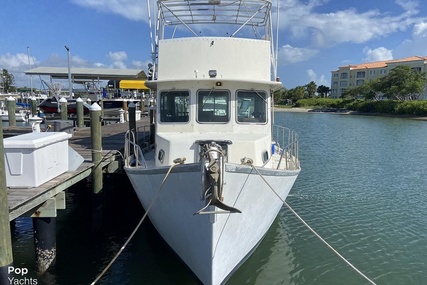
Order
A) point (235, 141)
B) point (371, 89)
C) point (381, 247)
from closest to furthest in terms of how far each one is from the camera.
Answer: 1. point (235, 141)
2. point (381, 247)
3. point (371, 89)

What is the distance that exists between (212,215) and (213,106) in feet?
10.8

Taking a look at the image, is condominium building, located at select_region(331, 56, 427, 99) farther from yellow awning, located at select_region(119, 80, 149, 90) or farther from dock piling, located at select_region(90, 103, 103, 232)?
dock piling, located at select_region(90, 103, 103, 232)

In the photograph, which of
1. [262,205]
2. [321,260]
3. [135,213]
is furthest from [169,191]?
[135,213]

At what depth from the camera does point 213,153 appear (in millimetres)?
5453

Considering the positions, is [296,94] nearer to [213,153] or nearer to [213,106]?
[213,106]

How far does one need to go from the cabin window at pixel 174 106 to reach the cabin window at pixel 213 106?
12.1 inches

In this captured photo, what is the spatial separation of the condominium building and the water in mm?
89021

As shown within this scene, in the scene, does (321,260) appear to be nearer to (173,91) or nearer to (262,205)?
(262,205)

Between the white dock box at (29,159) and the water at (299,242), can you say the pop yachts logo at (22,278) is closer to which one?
the water at (299,242)

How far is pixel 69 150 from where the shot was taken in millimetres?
8359

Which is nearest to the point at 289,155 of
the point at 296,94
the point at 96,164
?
the point at 96,164

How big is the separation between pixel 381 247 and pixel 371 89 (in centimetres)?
8181

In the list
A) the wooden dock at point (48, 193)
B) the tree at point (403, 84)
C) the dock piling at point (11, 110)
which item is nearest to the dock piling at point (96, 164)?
the wooden dock at point (48, 193)

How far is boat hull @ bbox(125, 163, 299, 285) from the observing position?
225 inches
